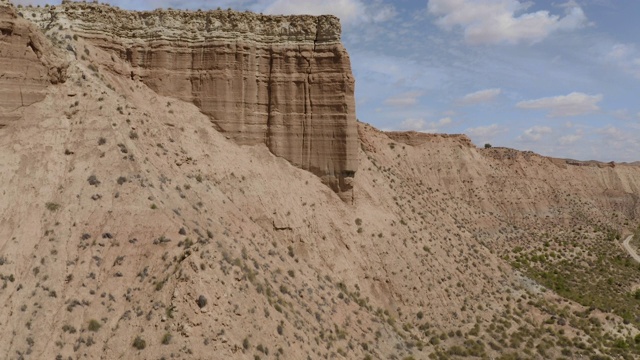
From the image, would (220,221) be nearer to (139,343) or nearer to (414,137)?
(139,343)

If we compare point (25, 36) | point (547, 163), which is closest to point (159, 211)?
point (25, 36)

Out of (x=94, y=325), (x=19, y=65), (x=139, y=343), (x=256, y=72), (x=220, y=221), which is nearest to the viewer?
(x=139, y=343)

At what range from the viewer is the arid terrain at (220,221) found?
17.2 meters

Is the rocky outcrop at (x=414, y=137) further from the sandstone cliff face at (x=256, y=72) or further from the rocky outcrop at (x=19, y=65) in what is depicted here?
the rocky outcrop at (x=19, y=65)

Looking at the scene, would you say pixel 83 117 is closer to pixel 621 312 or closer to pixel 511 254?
pixel 621 312

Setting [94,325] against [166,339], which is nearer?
[166,339]

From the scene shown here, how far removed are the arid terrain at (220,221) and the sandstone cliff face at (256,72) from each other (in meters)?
0.08

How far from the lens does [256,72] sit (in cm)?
2869

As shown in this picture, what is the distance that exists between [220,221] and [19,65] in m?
9.94

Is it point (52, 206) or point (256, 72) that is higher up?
point (256, 72)

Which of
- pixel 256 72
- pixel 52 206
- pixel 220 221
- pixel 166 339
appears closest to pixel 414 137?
pixel 256 72

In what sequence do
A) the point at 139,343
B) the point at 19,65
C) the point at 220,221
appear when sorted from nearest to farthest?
the point at 139,343
the point at 19,65
the point at 220,221

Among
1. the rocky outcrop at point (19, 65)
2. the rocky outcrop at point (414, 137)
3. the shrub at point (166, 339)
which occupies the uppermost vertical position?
the rocky outcrop at point (414, 137)

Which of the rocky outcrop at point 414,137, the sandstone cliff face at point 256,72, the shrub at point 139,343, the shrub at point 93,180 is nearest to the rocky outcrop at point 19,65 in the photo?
the shrub at point 93,180
